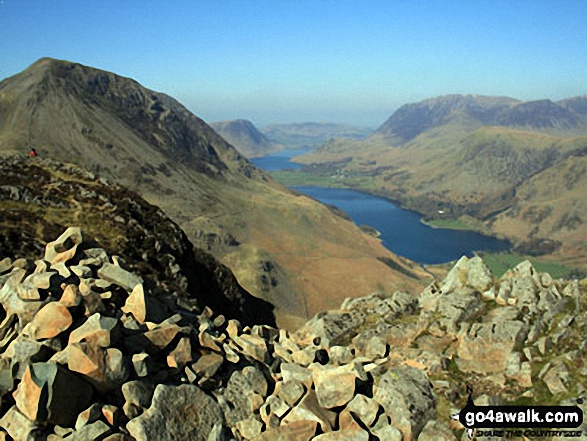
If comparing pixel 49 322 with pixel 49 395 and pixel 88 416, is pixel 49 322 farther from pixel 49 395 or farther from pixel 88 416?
pixel 88 416

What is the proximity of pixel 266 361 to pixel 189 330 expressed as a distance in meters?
3.03

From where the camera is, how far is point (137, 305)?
49.3ft

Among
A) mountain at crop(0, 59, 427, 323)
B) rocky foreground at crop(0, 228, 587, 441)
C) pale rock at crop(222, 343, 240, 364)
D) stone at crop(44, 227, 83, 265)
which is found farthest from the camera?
mountain at crop(0, 59, 427, 323)

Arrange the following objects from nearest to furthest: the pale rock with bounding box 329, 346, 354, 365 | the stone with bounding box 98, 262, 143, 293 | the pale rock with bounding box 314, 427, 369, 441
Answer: the pale rock with bounding box 314, 427, 369, 441 → the stone with bounding box 98, 262, 143, 293 → the pale rock with bounding box 329, 346, 354, 365

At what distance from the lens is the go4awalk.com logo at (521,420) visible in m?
12.9

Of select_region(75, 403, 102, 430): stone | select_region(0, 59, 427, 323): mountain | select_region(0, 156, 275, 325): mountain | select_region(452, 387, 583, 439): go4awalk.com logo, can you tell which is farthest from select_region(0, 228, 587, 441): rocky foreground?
select_region(0, 59, 427, 323): mountain

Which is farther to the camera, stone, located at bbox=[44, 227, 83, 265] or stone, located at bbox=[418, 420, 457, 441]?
stone, located at bbox=[44, 227, 83, 265]

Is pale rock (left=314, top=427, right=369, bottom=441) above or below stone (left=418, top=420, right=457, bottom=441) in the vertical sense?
above

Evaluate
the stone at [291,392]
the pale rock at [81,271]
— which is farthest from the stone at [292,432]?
the pale rock at [81,271]

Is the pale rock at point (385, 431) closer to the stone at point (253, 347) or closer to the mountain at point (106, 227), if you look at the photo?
the stone at point (253, 347)

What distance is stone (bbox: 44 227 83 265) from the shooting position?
1709 cm

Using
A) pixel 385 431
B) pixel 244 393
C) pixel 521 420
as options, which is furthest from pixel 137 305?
pixel 521 420

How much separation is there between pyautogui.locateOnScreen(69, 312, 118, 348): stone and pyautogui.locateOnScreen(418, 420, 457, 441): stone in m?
9.05

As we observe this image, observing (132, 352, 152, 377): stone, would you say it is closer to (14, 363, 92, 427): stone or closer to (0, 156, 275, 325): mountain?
(14, 363, 92, 427): stone
